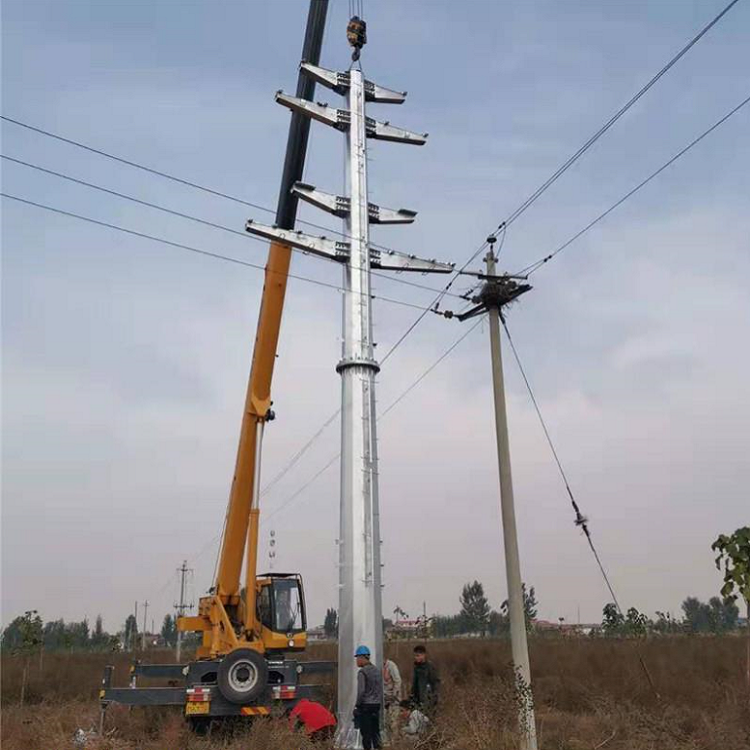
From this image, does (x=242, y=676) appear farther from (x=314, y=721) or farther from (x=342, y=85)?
(x=342, y=85)

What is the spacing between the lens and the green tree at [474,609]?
85875mm

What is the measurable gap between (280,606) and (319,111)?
412 inches

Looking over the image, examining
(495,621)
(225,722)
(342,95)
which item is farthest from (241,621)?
(495,621)

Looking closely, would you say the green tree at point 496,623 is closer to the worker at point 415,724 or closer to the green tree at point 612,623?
the green tree at point 612,623

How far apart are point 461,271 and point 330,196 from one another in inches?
123

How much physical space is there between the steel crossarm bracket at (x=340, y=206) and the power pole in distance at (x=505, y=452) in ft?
6.27

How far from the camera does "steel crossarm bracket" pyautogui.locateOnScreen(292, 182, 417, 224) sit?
1416 centimetres

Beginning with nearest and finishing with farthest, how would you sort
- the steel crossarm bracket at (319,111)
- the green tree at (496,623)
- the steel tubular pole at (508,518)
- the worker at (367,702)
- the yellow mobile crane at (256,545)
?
the worker at (367,702)
the steel tubular pole at (508,518)
the steel crossarm bracket at (319,111)
the yellow mobile crane at (256,545)
the green tree at (496,623)

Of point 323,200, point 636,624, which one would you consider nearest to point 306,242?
point 323,200

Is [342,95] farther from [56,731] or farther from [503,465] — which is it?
A: [56,731]

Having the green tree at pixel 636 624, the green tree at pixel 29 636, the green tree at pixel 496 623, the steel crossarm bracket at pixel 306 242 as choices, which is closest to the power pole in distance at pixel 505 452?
the steel crossarm bracket at pixel 306 242

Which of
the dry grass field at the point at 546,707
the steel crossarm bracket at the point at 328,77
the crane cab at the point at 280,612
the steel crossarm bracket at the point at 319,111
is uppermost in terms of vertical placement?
the steel crossarm bracket at the point at 328,77

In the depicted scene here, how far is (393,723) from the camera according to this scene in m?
12.2

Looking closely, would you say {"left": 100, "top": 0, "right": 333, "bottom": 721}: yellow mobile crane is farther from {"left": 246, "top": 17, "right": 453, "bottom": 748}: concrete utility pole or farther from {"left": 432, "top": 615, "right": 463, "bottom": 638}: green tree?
{"left": 432, "top": 615, "right": 463, "bottom": 638}: green tree
